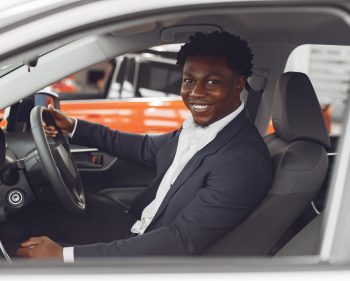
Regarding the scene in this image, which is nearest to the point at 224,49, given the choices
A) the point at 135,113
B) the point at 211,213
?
the point at 211,213

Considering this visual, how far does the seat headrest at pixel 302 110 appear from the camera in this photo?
2164 millimetres

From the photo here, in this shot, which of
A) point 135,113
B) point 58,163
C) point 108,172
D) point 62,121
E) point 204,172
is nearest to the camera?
point 204,172

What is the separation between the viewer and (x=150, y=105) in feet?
15.4

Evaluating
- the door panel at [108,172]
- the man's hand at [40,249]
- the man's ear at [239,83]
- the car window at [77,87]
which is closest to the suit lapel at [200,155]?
the man's ear at [239,83]

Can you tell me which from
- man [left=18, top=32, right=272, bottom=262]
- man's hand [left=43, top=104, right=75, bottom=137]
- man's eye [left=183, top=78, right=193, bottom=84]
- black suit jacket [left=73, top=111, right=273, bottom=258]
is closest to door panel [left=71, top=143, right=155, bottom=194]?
man's hand [left=43, top=104, right=75, bottom=137]

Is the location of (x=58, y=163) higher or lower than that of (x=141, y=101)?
higher

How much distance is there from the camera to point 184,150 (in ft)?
7.25

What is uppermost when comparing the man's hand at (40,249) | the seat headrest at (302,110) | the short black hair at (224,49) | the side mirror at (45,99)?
the short black hair at (224,49)

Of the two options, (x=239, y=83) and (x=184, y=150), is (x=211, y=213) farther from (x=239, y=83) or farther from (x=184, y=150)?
(x=239, y=83)

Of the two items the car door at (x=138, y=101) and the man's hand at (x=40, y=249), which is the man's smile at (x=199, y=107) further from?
the car door at (x=138, y=101)

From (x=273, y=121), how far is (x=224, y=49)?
0.40 metres

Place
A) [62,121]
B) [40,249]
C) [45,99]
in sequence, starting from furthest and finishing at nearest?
[45,99] < [62,121] < [40,249]

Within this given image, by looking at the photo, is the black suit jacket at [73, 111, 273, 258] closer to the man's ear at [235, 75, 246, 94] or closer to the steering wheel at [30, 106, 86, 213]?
the man's ear at [235, 75, 246, 94]

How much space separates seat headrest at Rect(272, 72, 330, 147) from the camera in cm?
216
